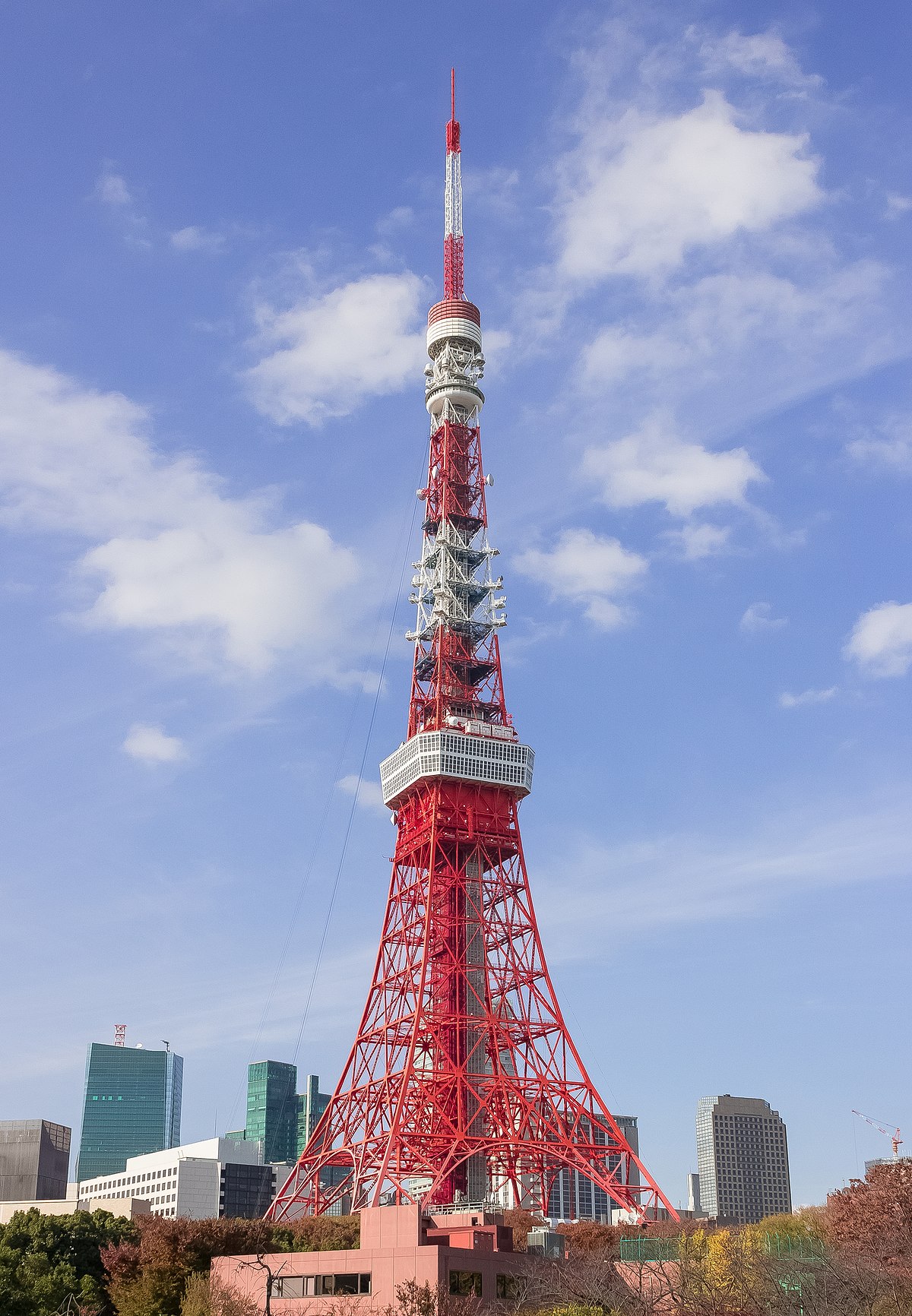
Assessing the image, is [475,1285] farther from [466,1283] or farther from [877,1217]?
[877,1217]

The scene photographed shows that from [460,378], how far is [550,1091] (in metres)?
46.3

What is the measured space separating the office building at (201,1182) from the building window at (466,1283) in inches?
4366

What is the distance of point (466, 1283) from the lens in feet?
172

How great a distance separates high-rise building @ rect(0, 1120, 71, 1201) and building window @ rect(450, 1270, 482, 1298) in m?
54.9

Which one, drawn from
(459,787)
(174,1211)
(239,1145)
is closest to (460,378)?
(459,787)

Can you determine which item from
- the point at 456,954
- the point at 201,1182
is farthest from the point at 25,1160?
the point at 201,1182

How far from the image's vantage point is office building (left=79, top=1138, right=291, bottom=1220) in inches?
6358

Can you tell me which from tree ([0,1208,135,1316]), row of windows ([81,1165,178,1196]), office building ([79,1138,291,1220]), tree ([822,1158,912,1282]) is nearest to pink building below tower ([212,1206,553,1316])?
tree ([0,1208,135,1316])

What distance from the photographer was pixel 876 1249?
200 feet

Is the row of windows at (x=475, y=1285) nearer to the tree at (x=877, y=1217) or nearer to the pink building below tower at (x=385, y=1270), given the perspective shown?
the pink building below tower at (x=385, y=1270)

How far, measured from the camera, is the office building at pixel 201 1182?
530 feet

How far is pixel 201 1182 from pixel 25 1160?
67.1m

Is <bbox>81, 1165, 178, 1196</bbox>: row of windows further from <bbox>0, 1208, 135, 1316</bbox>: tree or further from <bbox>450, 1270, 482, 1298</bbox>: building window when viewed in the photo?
<bbox>450, 1270, 482, 1298</bbox>: building window

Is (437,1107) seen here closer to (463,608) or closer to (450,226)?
(463,608)
